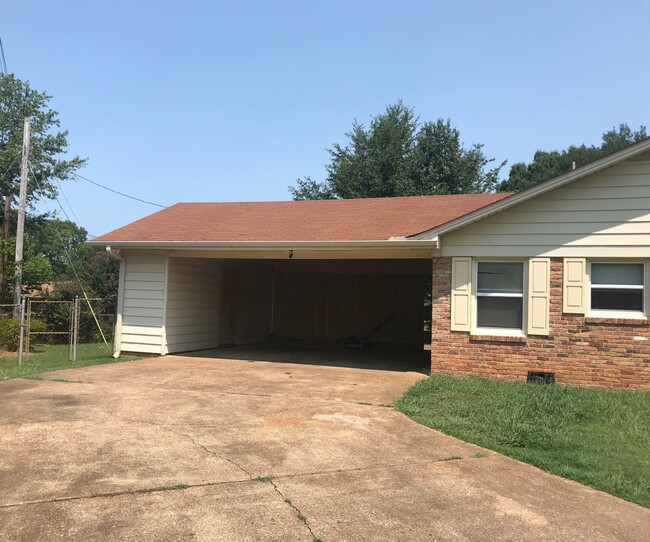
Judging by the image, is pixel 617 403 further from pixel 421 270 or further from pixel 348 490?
pixel 421 270

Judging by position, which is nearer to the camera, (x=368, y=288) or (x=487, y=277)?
(x=487, y=277)

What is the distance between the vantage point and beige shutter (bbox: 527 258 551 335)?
32.5 feet

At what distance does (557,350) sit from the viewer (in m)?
9.84

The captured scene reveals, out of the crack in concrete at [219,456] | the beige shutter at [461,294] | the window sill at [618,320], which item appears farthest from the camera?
the beige shutter at [461,294]

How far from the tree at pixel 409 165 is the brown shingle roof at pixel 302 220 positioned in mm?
16370

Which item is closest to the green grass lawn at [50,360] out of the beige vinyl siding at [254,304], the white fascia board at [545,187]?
the beige vinyl siding at [254,304]

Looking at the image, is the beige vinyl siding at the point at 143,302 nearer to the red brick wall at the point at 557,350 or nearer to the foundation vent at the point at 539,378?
the red brick wall at the point at 557,350

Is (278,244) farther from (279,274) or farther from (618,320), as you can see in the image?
(279,274)

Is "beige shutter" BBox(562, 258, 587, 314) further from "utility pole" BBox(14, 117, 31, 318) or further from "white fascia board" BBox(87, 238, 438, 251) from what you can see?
"utility pole" BBox(14, 117, 31, 318)

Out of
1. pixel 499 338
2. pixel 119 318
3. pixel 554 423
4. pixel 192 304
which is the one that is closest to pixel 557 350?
pixel 499 338

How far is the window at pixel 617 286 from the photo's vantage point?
378 inches

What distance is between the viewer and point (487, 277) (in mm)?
10508

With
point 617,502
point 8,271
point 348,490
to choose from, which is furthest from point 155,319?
point 617,502

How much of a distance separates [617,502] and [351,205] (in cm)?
1177
